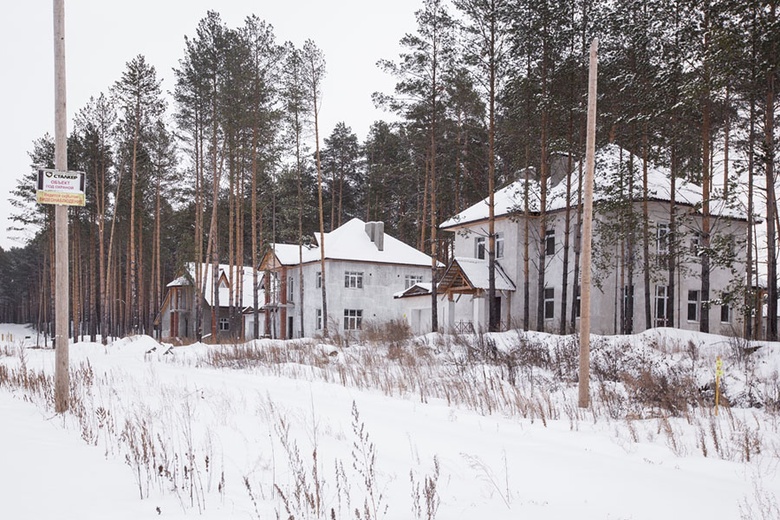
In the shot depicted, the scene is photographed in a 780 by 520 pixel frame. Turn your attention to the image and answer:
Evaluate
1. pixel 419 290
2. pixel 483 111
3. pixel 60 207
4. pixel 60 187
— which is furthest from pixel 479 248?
pixel 60 187

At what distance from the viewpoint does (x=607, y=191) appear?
22547mm

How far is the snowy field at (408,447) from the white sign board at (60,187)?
2.97 meters

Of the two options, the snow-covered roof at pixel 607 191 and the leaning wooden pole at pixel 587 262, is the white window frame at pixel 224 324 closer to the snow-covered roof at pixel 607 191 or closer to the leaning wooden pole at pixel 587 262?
the snow-covered roof at pixel 607 191

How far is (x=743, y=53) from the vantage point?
621 inches

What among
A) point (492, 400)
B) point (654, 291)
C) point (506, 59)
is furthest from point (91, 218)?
point (492, 400)

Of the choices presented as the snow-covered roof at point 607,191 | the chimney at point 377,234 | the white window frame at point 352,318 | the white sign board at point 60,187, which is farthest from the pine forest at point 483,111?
the white sign board at point 60,187

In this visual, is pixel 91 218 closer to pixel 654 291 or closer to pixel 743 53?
pixel 654 291

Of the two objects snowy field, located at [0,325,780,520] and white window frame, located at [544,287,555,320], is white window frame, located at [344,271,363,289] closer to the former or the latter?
white window frame, located at [544,287,555,320]

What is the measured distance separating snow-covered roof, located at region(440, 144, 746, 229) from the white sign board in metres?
14.9

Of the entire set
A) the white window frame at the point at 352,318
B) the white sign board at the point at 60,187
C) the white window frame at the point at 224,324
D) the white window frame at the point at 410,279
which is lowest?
the white window frame at the point at 224,324

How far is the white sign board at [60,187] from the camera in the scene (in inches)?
357

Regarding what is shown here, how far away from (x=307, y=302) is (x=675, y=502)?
41.8 meters

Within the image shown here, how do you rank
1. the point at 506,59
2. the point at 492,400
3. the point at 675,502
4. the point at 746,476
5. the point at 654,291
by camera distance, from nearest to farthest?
the point at 675,502, the point at 746,476, the point at 492,400, the point at 506,59, the point at 654,291

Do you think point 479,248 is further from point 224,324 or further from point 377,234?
point 224,324
